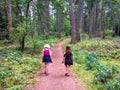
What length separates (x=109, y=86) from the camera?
36.4ft

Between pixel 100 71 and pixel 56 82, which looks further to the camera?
pixel 100 71

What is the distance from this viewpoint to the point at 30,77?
529 inches

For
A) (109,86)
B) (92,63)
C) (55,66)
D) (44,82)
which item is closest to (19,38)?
(55,66)

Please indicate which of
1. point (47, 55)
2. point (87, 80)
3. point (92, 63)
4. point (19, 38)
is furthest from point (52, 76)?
point (19, 38)

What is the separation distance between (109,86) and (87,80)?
190cm

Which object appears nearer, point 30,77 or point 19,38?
point 30,77

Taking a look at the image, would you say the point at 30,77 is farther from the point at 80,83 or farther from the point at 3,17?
the point at 3,17

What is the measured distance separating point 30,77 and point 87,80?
9.65 ft

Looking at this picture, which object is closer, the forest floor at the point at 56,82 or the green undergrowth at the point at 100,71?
the forest floor at the point at 56,82

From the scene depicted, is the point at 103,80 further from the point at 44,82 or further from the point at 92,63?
the point at 92,63

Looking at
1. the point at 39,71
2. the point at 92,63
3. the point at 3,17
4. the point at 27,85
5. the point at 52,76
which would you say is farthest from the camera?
the point at 3,17

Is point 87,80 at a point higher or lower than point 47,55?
lower

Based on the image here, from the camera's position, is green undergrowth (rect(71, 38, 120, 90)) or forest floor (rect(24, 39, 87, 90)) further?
green undergrowth (rect(71, 38, 120, 90))

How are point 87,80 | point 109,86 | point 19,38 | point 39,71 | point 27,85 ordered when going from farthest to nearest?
point 19,38
point 39,71
point 87,80
point 27,85
point 109,86
